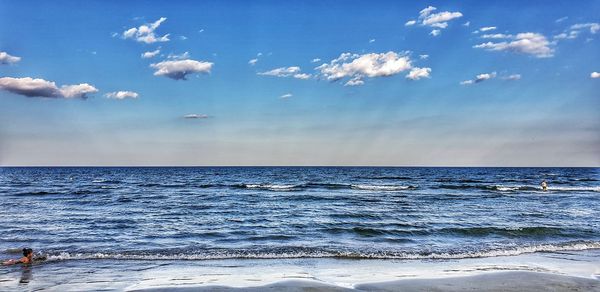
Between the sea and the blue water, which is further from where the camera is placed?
A: the blue water

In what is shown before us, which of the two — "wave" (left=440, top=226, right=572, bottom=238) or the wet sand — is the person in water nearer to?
the wet sand

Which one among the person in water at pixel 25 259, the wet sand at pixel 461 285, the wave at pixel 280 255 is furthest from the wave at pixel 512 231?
the person in water at pixel 25 259

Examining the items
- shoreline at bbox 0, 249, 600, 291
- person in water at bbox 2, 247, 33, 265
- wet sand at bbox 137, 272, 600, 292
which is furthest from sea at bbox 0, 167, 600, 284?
wet sand at bbox 137, 272, 600, 292

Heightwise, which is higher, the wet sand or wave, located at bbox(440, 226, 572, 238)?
the wet sand

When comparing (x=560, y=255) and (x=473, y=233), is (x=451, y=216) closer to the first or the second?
(x=473, y=233)

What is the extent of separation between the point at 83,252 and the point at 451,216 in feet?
59.5

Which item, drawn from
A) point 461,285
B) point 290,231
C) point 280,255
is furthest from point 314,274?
point 290,231

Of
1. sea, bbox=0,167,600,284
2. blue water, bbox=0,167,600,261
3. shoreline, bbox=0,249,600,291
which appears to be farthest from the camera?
blue water, bbox=0,167,600,261

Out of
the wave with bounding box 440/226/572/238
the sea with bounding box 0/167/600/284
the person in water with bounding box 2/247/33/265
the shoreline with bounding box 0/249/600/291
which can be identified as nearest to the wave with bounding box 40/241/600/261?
the sea with bounding box 0/167/600/284

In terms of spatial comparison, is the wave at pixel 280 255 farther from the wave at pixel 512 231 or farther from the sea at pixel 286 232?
the wave at pixel 512 231

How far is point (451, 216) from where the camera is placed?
24688mm

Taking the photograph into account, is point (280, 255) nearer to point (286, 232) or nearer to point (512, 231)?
point (286, 232)

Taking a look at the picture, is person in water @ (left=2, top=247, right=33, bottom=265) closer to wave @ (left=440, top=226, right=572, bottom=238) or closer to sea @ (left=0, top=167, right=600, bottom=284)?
sea @ (left=0, top=167, right=600, bottom=284)

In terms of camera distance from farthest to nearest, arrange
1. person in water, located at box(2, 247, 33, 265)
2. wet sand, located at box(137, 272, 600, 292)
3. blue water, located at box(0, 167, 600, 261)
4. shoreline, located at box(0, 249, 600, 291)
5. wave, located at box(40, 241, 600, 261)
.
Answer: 1. blue water, located at box(0, 167, 600, 261)
2. wave, located at box(40, 241, 600, 261)
3. person in water, located at box(2, 247, 33, 265)
4. shoreline, located at box(0, 249, 600, 291)
5. wet sand, located at box(137, 272, 600, 292)
